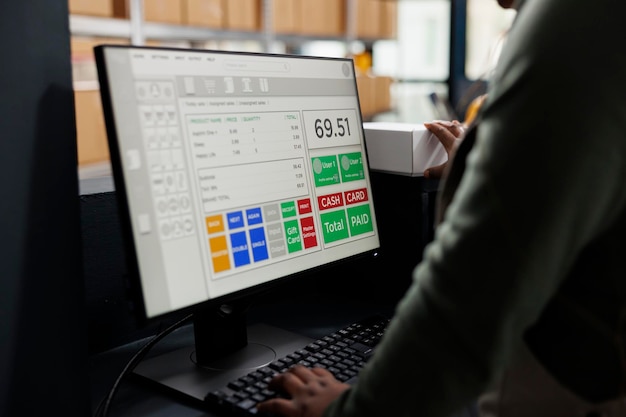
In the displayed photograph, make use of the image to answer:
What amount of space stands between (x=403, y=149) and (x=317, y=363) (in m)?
0.42

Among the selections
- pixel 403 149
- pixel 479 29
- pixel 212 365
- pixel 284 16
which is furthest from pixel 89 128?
pixel 479 29

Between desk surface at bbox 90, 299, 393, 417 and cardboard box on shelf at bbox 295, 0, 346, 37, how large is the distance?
2.40 m

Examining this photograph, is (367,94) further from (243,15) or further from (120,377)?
(120,377)

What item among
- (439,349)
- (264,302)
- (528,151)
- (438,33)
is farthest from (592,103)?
(438,33)

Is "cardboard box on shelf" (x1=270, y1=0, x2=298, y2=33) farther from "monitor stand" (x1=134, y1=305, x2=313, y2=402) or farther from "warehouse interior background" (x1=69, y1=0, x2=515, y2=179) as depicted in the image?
"monitor stand" (x1=134, y1=305, x2=313, y2=402)

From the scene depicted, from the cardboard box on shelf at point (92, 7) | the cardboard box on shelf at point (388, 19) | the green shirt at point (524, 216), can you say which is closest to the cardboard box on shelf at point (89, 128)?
the cardboard box on shelf at point (92, 7)

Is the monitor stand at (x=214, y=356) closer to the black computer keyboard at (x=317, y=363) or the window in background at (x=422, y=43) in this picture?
the black computer keyboard at (x=317, y=363)

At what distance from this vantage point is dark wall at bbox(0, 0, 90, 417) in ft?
2.23

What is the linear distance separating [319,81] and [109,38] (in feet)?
6.00

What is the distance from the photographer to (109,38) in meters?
2.61

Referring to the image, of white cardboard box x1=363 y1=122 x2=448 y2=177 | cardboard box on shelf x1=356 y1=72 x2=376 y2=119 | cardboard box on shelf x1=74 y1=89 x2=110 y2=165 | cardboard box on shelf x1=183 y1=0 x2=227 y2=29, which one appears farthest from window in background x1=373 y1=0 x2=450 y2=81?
white cardboard box x1=363 y1=122 x2=448 y2=177

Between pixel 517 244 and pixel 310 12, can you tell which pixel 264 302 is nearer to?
pixel 517 244

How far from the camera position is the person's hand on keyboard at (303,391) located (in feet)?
2.32

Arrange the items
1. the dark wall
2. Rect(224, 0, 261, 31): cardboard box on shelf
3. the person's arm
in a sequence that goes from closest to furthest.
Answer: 1. the person's arm
2. the dark wall
3. Rect(224, 0, 261, 31): cardboard box on shelf
